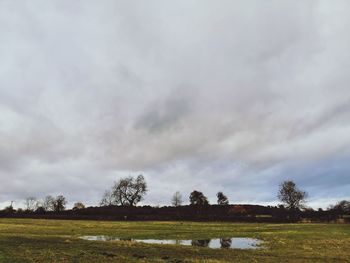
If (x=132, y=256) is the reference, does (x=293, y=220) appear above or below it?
above

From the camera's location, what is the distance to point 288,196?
188125mm

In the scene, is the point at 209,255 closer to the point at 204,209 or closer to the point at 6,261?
the point at 6,261

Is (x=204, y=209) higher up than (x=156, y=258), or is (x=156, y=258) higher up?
(x=204, y=209)

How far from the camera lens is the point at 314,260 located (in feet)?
107

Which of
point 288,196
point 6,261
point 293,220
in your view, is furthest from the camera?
point 288,196

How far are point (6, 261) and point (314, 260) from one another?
2369cm

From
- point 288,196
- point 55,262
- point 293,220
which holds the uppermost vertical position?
point 288,196

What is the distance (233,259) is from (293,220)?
100 meters

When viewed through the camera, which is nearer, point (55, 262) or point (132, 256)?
point (55, 262)

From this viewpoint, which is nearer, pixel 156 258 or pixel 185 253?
pixel 156 258

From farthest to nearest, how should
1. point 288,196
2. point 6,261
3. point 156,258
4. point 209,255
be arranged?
point 288,196
point 209,255
point 156,258
point 6,261

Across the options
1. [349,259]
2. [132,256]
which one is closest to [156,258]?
[132,256]

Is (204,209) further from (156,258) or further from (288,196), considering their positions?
(156,258)

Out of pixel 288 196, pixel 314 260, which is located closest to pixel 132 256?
pixel 314 260
